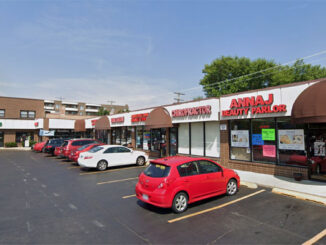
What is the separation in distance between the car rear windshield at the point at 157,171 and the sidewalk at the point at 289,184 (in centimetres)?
494

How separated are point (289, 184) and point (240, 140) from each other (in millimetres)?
3768

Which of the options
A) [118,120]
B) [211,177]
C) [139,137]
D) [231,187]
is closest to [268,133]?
[231,187]

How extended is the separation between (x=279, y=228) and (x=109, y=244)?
4185 millimetres

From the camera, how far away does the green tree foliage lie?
34.9 metres

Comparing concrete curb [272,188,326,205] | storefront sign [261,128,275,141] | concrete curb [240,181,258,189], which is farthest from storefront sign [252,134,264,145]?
concrete curb [272,188,326,205]

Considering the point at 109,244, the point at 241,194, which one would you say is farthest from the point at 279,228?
the point at 109,244

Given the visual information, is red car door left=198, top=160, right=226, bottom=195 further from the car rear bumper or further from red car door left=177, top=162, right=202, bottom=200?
the car rear bumper

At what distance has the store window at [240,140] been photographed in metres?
12.6

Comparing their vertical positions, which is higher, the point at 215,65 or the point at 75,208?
the point at 215,65

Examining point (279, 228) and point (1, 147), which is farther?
point (1, 147)

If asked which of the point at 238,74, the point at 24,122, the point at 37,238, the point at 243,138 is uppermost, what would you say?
the point at 238,74

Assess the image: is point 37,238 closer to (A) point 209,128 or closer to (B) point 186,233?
(B) point 186,233

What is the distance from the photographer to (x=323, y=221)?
600cm

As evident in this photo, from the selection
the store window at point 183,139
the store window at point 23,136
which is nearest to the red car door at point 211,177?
the store window at point 183,139
